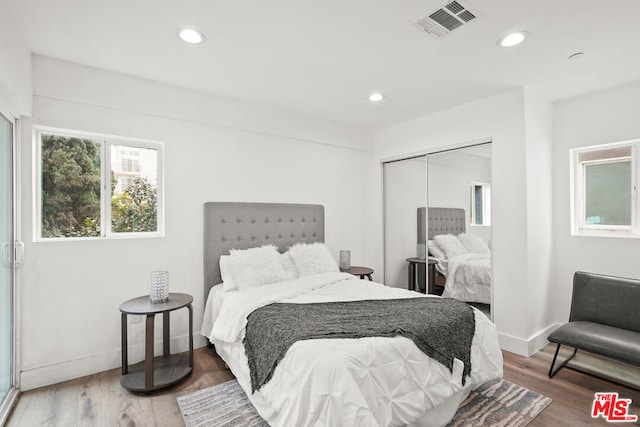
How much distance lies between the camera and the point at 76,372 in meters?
2.60

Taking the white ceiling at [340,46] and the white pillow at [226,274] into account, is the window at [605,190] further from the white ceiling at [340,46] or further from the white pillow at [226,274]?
the white pillow at [226,274]

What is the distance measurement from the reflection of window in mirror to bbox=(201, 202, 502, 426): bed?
133 cm

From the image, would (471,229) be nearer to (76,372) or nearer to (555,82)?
(555,82)

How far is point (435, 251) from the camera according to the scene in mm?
3893

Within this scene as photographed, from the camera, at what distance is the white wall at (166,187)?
2498mm

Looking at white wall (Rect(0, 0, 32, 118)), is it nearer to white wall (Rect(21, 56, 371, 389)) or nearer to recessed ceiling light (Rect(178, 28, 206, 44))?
white wall (Rect(21, 56, 371, 389))

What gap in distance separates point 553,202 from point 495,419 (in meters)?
2.50

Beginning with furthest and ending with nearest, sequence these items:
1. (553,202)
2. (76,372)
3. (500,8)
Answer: (553,202) → (76,372) → (500,8)

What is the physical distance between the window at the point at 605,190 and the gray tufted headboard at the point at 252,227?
9.40ft

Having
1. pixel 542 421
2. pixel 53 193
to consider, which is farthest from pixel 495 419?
pixel 53 193

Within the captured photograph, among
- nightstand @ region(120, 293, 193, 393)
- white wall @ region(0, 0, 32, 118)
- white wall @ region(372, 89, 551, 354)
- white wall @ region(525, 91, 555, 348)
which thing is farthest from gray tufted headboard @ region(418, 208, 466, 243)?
white wall @ region(0, 0, 32, 118)

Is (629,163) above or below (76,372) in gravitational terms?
above

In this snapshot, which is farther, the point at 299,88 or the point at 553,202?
the point at 553,202

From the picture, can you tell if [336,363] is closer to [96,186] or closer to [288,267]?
[288,267]
